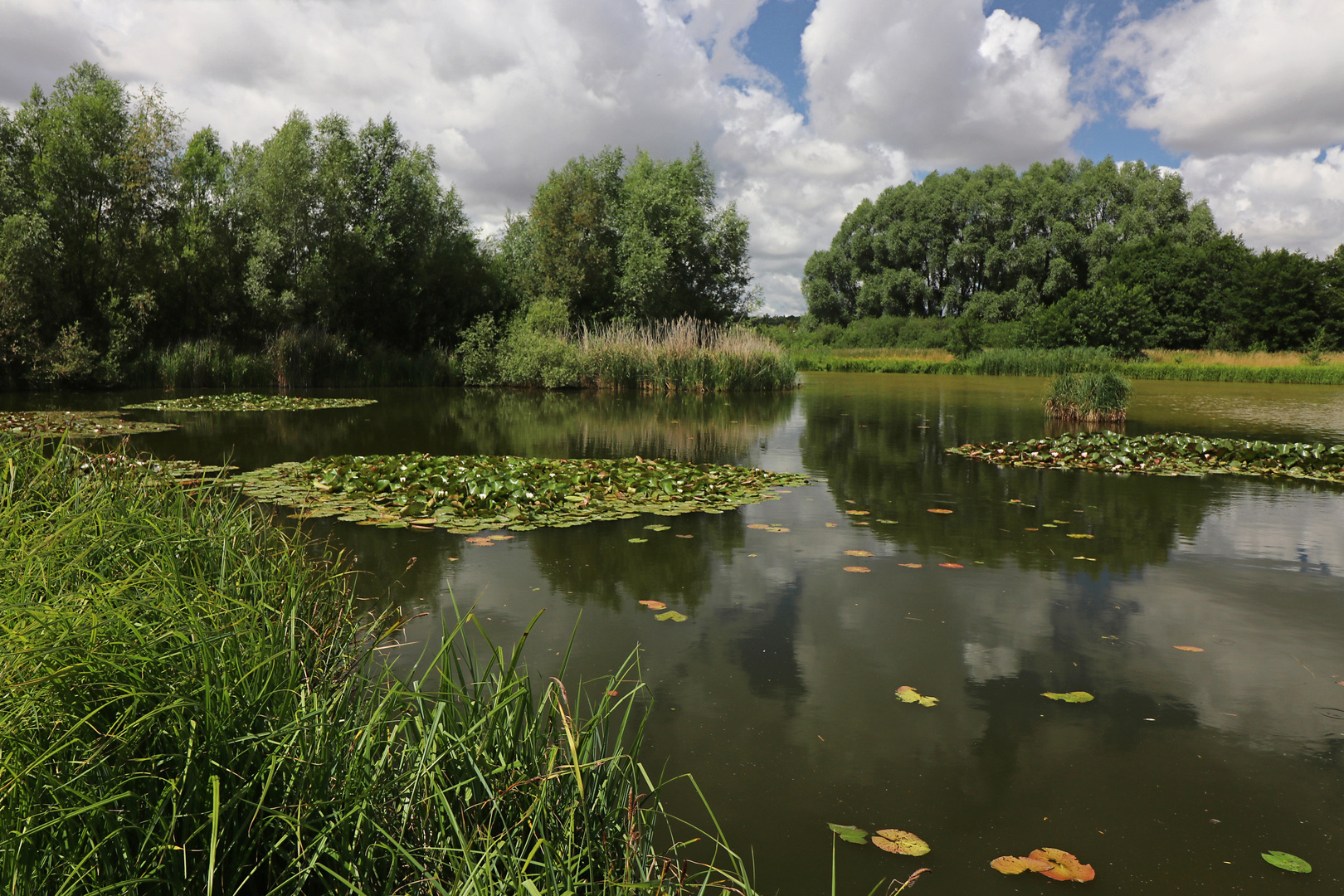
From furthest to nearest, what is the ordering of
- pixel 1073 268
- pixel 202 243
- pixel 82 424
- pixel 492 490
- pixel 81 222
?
pixel 1073 268, pixel 202 243, pixel 81 222, pixel 82 424, pixel 492 490

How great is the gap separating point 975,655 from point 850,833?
170cm

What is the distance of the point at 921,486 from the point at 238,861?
25.9ft

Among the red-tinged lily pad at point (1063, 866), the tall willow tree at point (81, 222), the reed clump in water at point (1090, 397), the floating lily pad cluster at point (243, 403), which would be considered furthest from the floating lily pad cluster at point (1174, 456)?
the tall willow tree at point (81, 222)

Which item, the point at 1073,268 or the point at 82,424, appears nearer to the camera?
the point at 82,424

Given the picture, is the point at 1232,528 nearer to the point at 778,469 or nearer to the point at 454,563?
the point at 778,469

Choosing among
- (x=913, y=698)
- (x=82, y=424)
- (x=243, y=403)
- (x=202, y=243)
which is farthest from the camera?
(x=202, y=243)

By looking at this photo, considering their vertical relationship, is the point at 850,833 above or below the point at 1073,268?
below

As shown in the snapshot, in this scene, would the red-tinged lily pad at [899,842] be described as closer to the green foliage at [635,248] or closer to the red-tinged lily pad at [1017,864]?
the red-tinged lily pad at [1017,864]

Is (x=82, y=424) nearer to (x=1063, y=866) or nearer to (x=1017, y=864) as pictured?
(x=1017, y=864)

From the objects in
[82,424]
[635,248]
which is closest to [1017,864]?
[82,424]

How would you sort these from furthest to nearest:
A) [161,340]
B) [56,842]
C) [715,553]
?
[161,340], [715,553], [56,842]

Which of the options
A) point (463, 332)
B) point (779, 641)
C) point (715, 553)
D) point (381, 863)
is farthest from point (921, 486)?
point (463, 332)

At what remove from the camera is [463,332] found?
2883cm

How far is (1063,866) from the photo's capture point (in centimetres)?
233
